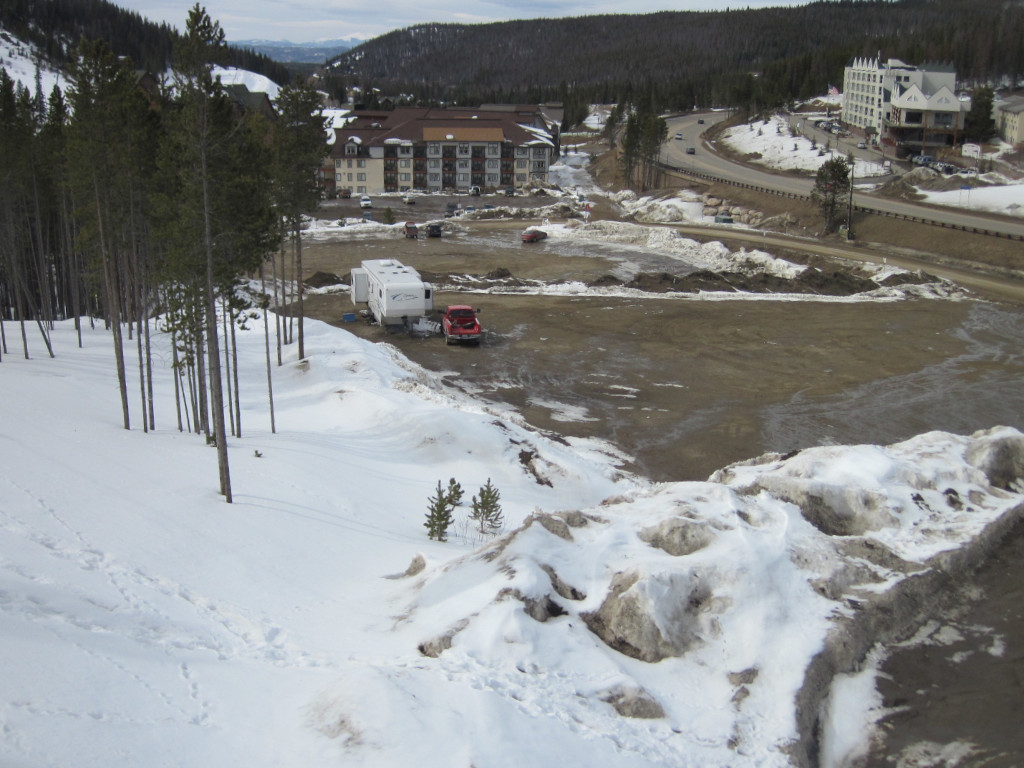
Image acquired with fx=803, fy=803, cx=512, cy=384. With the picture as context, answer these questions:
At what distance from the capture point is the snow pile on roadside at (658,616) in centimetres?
993

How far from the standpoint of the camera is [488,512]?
18531 millimetres

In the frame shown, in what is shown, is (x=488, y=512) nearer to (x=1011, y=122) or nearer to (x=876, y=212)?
(x=876, y=212)

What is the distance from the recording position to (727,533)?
14.4 metres

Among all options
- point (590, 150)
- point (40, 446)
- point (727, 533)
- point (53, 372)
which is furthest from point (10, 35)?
point (727, 533)

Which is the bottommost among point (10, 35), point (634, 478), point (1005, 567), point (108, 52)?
point (634, 478)

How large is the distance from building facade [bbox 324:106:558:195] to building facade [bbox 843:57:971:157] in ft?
152

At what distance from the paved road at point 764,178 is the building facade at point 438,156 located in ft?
70.6

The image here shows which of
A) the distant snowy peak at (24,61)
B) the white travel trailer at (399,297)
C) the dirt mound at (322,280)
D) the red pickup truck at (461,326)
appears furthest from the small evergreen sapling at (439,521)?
the distant snowy peak at (24,61)

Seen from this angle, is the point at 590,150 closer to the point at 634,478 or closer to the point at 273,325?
the point at 273,325

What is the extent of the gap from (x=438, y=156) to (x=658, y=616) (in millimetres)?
105407

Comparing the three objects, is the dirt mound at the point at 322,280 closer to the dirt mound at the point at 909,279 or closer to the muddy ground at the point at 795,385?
the muddy ground at the point at 795,385

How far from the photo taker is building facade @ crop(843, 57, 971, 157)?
333 ft

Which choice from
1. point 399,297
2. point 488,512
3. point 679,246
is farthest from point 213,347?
point 679,246

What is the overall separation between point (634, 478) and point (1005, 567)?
11207 mm
